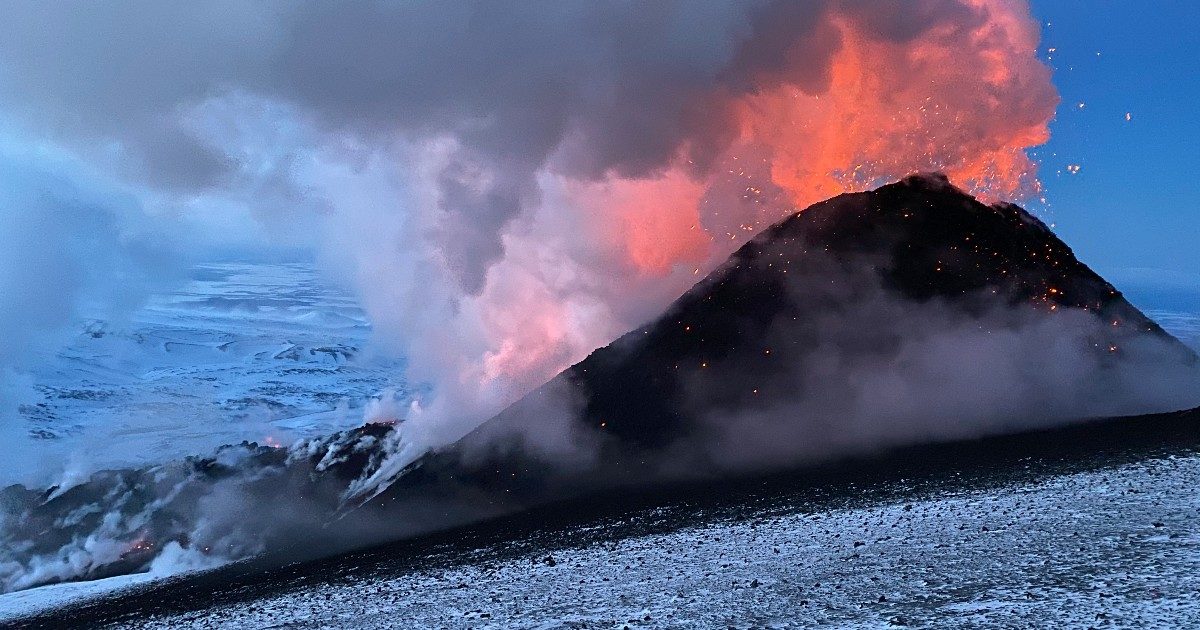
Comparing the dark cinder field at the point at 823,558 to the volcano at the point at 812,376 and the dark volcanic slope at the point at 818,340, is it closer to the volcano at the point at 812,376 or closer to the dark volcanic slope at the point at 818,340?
the volcano at the point at 812,376

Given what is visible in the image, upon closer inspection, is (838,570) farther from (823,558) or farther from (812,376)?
(812,376)

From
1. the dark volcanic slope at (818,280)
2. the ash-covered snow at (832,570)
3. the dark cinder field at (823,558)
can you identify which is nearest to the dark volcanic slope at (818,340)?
the dark volcanic slope at (818,280)

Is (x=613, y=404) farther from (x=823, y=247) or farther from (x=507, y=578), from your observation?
(x=507, y=578)

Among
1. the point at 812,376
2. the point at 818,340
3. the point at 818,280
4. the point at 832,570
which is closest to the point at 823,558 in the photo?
the point at 832,570

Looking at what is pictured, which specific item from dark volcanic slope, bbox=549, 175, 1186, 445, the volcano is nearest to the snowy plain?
the volcano

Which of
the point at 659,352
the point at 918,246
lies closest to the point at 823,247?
the point at 918,246

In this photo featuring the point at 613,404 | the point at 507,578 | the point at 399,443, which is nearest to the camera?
the point at 507,578
